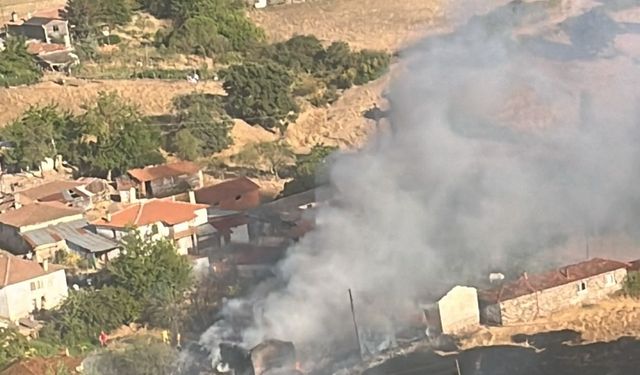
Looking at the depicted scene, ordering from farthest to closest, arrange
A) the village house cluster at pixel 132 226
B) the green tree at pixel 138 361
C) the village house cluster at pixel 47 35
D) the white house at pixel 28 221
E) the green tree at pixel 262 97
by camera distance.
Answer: the village house cluster at pixel 47 35 → the green tree at pixel 262 97 → the white house at pixel 28 221 → the village house cluster at pixel 132 226 → the green tree at pixel 138 361

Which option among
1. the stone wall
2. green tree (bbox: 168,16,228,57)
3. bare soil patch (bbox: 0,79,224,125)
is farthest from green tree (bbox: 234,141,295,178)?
the stone wall

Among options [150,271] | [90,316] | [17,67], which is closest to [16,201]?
[150,271]

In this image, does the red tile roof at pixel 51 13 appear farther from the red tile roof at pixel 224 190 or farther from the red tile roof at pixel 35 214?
the red tile roof at pixel 35 214

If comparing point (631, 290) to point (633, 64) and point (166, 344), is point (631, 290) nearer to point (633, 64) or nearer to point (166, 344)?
point (633, 64)

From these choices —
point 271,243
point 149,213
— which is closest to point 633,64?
point 271,243

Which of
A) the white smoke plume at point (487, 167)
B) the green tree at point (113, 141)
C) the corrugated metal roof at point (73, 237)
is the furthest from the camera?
the green tree at point (113, 141)

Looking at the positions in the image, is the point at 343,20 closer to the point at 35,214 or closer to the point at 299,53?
the point at 299,53

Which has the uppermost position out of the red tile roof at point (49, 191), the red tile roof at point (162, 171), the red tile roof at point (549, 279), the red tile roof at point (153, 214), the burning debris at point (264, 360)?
the burning debris at point (264, 360)


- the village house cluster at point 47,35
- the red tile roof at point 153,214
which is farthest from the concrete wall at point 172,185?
the village house cluster at point 47,35
